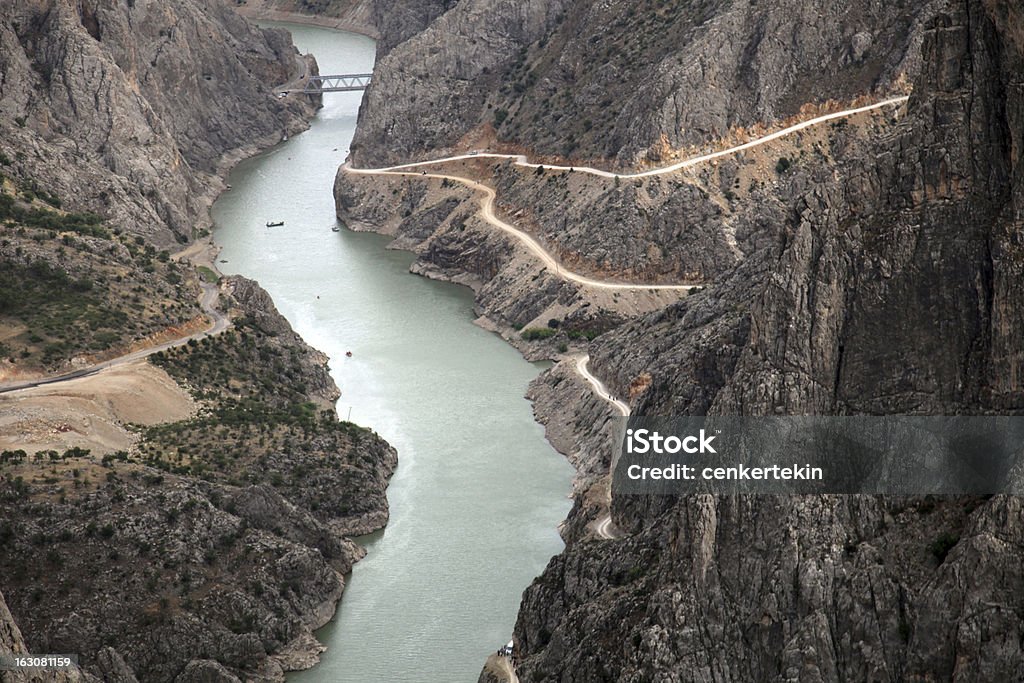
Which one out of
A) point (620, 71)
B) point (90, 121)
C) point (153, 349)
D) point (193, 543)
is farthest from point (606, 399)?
point (90, 121)

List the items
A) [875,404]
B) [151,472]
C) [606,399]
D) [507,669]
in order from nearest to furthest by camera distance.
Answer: [875,404]
[507,669]
[151,472]
[606,399]

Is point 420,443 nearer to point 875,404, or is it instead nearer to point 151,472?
point 151,472

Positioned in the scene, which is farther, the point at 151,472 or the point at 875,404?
the point at 151,472

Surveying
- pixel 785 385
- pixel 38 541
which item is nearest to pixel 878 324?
pixel 785 385

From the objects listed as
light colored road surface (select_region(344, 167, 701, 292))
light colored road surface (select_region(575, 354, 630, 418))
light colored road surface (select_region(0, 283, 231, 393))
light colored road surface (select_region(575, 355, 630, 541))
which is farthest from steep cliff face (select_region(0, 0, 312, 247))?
light colored road surface (select_region(575, 355, 630, 541))

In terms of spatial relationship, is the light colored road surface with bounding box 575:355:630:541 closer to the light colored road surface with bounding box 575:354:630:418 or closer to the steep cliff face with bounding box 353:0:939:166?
the light colored road surface with bounding box 575:354:630:418

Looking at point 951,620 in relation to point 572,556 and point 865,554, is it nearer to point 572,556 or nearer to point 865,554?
point 865,554
